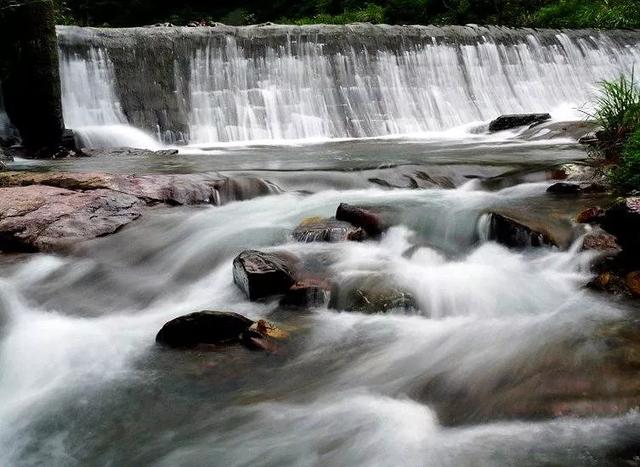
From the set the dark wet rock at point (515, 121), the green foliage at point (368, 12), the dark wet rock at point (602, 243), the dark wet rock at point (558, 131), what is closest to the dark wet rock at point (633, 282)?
the dark wet rock at point (602, 243)

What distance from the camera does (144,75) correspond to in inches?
511

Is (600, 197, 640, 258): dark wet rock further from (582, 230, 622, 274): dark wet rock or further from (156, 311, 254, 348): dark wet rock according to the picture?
(156, 311, 254, 348): dark wet rock

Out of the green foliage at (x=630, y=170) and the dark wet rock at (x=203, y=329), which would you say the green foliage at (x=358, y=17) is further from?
the dark wet rock at (x=203, y=329)

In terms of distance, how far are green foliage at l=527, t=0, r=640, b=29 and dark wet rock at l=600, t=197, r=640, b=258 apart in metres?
18.4

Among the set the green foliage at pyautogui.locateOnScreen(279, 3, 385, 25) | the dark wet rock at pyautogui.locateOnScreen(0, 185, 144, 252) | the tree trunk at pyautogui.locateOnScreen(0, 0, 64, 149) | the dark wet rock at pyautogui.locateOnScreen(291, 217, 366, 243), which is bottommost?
the dark wet rock at pyautogui.locateOnScreen(291, 217, 366, 243)

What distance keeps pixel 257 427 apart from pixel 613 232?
9.39 ft

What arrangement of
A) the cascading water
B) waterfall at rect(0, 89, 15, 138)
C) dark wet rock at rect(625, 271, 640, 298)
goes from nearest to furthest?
dark wet rock at rect(625, 271, 640, 298) < waterfall at rect(0, 89, 15, 138) < the cascading water

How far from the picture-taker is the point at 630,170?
543 centimetres

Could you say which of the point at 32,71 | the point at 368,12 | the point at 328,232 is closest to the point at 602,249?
the point at 328,232

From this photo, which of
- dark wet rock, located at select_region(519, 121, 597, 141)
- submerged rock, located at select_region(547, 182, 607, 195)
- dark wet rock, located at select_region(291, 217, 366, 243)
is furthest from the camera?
dark wet rock, located at select_region(519, 121, 597, 141)

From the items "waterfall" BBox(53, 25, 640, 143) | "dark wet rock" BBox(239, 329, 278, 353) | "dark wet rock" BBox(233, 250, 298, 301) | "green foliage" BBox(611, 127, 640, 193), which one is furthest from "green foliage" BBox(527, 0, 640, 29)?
"dark wet rock" BBox(239, 329, 278, 353)

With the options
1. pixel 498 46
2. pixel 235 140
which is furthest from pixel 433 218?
pixel 498 46

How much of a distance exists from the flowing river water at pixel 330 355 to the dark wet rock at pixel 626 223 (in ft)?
1.28

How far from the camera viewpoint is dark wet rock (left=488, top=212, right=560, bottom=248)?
498 cm
